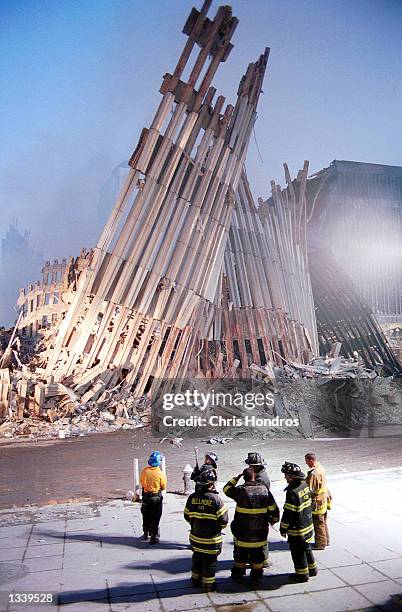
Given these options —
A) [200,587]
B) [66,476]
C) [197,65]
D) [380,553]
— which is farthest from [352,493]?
[197,65]

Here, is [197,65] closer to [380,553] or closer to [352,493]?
[352,493]

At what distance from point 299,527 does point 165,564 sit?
173cm

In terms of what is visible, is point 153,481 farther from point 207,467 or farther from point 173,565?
point 207,467

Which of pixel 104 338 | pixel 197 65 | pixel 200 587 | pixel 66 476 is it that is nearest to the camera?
pixel 200 587

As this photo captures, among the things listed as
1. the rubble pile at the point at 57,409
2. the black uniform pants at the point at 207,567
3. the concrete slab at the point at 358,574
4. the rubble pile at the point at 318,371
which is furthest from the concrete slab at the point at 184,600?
the rubble pile at the point at 318,371

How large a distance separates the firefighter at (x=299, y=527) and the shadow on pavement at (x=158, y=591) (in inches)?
10.0

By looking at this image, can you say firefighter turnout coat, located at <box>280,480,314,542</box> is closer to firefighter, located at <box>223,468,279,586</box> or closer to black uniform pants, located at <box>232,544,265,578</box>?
firefighter, located at <box>223,468,279,586</box>

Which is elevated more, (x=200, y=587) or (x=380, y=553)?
(x=380, y=553)

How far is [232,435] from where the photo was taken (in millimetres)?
15320

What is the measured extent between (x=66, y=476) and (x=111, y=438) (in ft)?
14.5

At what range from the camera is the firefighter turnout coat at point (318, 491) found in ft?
19.1

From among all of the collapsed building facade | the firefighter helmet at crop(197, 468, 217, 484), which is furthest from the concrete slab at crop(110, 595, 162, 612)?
the collapsed building facade

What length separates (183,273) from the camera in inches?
739

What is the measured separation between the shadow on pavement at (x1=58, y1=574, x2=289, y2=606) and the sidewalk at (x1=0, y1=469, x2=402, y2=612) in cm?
1
